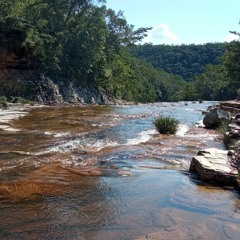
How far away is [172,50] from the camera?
164 m

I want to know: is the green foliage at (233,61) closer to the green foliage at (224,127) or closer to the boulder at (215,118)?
the boulder at (215,118)

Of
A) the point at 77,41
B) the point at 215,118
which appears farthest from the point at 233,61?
the point at 215,118

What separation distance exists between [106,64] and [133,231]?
50463 mm

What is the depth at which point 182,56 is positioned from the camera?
522ft

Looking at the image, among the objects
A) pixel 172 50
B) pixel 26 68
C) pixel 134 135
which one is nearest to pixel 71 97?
pixel 26 68

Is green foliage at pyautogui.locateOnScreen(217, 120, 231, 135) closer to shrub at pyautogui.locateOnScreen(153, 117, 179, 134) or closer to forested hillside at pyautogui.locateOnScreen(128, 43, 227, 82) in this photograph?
shrub at pyautogui.locateOnScreen(153, 117, 179, 134)

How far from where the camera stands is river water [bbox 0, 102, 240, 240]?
5.23 meters

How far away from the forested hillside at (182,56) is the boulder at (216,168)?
14482cm

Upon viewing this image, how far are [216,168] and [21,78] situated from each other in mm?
33646

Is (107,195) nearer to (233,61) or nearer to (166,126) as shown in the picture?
(166,126)

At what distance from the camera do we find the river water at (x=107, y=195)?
5227mm

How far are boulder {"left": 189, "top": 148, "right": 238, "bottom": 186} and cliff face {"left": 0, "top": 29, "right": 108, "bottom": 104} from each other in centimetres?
3040

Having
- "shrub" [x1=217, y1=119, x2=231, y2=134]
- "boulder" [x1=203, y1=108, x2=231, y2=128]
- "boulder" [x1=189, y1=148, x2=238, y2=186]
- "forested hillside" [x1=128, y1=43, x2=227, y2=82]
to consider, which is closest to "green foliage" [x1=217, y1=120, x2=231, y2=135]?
"shrub" [x1=217, y1=119, x2=231, y2=134]

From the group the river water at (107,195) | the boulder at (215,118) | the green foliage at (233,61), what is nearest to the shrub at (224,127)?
the boulder at (215,118)
